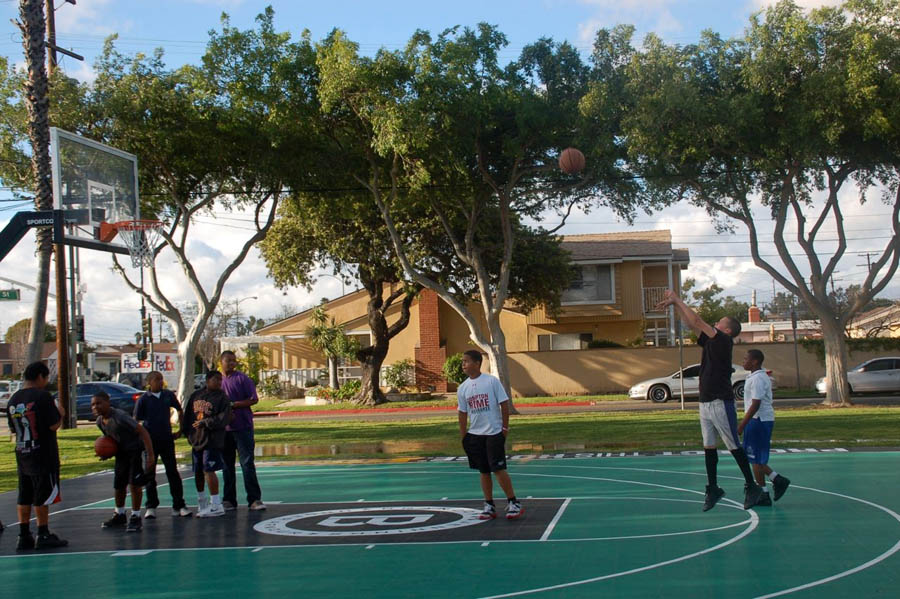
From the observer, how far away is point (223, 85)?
25.0 metres

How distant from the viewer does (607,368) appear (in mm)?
41125

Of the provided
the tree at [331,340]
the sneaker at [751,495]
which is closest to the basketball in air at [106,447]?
the sneaker at [751,495]

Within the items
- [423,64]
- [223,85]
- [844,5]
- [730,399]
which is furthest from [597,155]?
[730,399]

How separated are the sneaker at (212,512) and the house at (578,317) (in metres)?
32.4

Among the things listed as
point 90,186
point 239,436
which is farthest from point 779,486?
point 90,186

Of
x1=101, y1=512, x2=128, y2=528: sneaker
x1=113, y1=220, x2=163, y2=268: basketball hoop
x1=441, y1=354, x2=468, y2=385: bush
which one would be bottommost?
x1=101, y1=512, x2=128, y2=528: sneaker

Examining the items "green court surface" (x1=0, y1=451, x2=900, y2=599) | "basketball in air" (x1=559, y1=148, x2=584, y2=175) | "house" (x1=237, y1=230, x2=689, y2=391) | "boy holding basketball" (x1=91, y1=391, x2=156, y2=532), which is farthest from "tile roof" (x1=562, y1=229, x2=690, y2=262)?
"boy holding basketball" (x1=91, y1=391, x2=156, y2=532)

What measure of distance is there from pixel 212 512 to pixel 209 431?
1.07 m

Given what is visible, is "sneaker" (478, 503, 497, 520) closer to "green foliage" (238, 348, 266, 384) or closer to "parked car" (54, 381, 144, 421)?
"parked car" (54, 381, 144, 421)

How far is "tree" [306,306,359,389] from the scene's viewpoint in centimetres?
4247

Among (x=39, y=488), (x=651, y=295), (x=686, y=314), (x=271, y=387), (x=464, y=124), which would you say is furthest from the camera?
(x=271, y=387)

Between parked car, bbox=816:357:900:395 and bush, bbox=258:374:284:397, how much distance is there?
26.4 meters

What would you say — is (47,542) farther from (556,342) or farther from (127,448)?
(556,342)

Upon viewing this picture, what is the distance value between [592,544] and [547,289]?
98.9 feet
